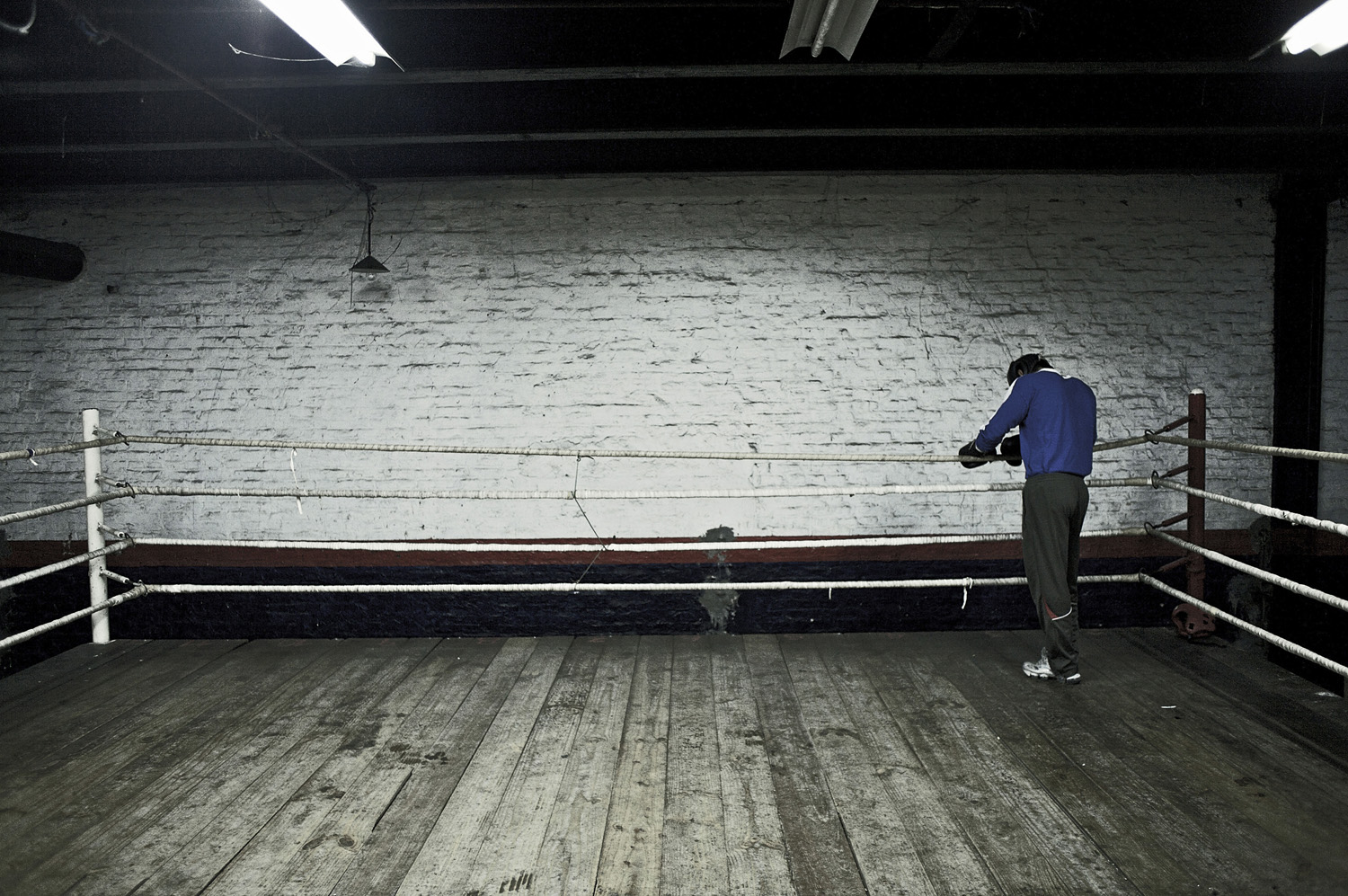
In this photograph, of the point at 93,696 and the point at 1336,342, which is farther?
the point at 1336,342

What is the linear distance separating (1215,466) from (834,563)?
2175mm

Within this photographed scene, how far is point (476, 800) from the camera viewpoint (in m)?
2.52

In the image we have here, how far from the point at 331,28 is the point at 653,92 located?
1571mm

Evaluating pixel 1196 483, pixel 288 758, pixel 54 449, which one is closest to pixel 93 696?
pixel 54 449

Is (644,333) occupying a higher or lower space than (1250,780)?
higher

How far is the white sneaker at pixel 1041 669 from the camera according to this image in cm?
356

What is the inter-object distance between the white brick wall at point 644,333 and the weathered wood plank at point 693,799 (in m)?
1.42

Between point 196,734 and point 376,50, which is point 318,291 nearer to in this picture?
point 376,50

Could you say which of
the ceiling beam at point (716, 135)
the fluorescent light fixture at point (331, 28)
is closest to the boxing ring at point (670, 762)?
the ceiling beam at point (716, 135)

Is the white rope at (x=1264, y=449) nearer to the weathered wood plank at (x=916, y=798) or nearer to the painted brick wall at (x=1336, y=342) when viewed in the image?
the painted brick wall at (x=1336, y=342)

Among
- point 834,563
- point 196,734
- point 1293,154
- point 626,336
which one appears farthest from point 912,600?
point 196,734

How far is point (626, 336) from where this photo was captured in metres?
4.58

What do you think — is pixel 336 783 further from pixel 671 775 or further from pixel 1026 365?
pixel 1026 365

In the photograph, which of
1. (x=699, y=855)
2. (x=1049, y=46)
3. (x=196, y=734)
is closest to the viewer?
(x=699, y=855)
